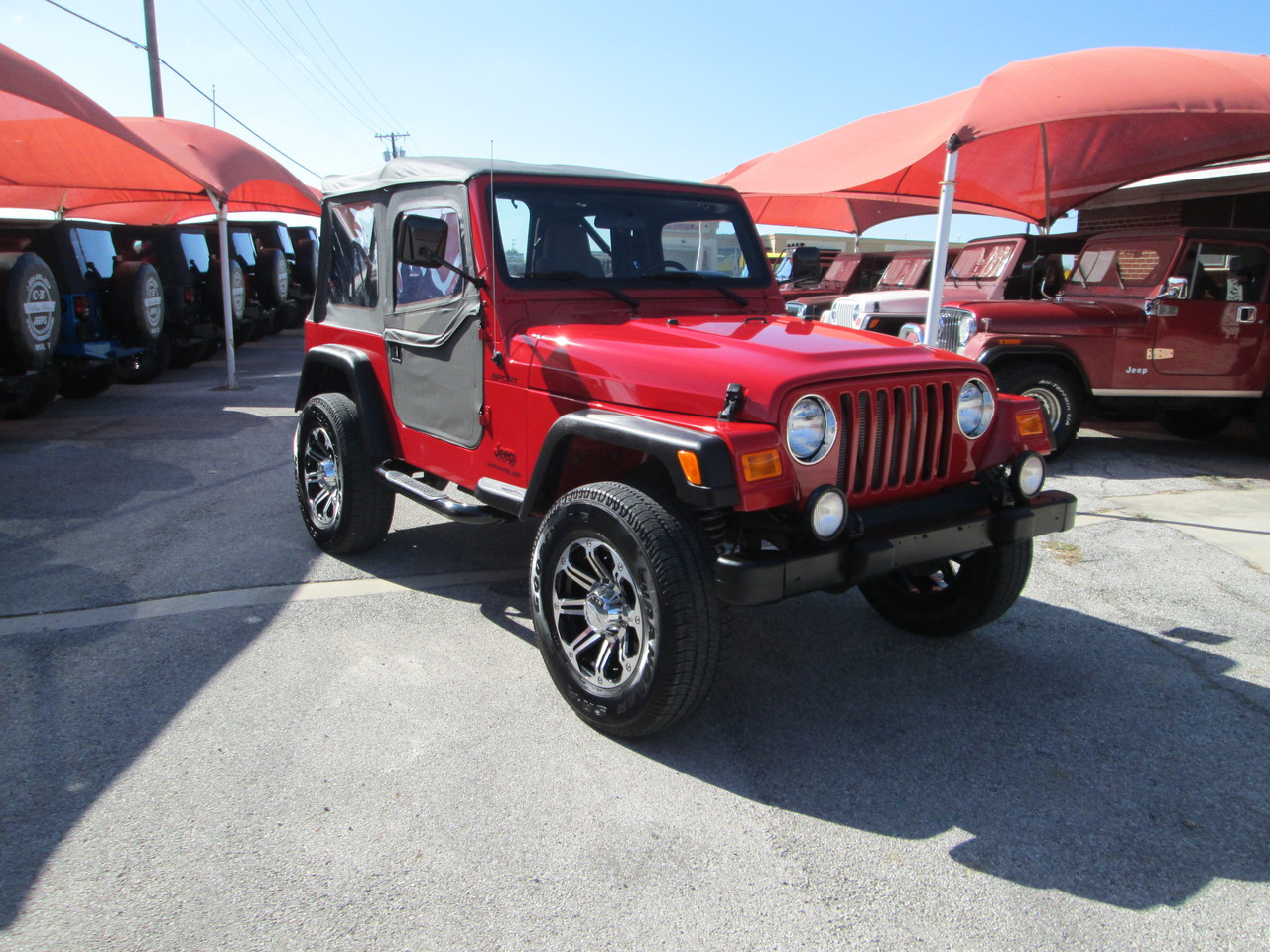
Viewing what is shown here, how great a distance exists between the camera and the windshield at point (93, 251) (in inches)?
367

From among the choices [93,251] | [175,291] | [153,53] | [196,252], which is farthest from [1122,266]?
[153,53]

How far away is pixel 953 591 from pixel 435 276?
2655 millimetres

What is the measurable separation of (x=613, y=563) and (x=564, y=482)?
0.62 meters

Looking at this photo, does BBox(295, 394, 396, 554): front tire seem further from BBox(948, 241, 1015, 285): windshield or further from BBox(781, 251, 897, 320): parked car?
BBox(781, 251, 897, 320): parked car

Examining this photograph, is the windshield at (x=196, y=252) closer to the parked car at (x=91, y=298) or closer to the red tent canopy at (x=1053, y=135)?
the parked car at (x=91, y=298)

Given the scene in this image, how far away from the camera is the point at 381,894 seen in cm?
235

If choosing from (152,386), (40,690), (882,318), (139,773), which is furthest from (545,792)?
(152,386)

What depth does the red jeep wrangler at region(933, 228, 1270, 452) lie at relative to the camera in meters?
7.43

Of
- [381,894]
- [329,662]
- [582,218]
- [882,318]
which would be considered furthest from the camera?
[882,318]

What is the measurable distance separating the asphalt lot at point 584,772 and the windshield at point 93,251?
5599mm

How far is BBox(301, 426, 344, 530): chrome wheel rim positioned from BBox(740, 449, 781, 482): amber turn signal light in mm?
2808

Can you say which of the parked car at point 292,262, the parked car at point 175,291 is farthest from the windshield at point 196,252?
the parked car at point 292,262

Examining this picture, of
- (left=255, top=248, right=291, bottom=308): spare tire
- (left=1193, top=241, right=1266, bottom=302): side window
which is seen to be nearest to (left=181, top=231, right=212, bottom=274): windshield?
(left=255, top=248, right=291, bottom=308): spare tire

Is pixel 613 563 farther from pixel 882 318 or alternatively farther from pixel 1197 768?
pixel 882 318
